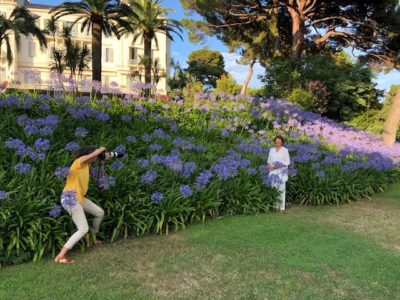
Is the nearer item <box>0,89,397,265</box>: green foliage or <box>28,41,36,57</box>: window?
<box>0,89,397,265</box>: green foliage

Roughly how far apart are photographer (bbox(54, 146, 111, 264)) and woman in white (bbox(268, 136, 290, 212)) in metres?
3.21

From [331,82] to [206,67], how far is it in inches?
1380

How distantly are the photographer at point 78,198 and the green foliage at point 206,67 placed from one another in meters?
48.2

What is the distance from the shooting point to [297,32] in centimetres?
2234

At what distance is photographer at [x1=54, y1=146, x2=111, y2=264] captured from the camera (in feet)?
14.9

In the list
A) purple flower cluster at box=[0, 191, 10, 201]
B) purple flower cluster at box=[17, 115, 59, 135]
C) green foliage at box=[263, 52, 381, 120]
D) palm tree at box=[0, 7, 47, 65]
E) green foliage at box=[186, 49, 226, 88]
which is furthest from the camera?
green foliage at box=[186, 49, 226, 88]

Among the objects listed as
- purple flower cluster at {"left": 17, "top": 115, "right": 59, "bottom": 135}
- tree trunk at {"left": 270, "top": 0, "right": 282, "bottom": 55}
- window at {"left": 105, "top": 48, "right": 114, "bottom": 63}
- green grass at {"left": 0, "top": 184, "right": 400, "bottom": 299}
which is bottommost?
green grass at {"left": 0, "top": 184, "right": 400, "bottom": 299}

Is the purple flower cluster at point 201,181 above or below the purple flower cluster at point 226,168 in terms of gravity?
below

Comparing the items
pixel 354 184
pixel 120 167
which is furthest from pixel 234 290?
pixel 354 184

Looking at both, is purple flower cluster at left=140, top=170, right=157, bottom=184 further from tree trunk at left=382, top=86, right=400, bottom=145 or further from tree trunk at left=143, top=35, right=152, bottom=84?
tree trunk at left=143, top=35, right=152, bottom=84

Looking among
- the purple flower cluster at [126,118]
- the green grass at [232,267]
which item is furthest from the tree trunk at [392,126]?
the purple flower cluster at [126,118]

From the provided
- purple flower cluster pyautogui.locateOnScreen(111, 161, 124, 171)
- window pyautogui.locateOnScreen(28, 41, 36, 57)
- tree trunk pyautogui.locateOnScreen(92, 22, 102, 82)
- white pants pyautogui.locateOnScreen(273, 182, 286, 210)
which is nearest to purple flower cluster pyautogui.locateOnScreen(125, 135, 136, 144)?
purple flower cluster pyautogui.locateOnScreen(111, 161, 124, 171)

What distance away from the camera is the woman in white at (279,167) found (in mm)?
7055

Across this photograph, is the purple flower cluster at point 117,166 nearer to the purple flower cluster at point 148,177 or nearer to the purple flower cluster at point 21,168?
the purple flower cluster at point 148,177
